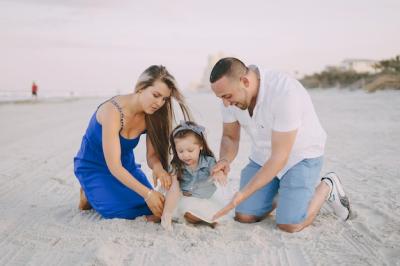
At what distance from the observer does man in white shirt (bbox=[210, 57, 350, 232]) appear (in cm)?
369

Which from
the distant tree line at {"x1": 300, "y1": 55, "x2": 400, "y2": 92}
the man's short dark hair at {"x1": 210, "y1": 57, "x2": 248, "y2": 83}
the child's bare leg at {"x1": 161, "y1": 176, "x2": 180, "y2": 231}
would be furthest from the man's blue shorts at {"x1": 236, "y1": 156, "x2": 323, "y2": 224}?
the distant tree line at {"x1": 300, "y1": 55, "x2": 400, "y2": 92}

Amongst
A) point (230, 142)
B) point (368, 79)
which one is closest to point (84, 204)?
point (230, 142)

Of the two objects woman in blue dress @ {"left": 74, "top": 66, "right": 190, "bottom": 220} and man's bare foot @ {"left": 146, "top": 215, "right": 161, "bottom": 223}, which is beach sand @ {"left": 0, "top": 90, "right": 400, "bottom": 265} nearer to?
man's bare foot @ {"left": 146, "top": 215, "right": 161, "bottom": 223}

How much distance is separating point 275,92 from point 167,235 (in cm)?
143

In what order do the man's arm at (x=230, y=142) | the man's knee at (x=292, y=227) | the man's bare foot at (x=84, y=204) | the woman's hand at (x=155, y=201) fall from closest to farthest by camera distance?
the man's knee at (x=292, y=227)
the woman's hand at (x=155, y=201)
the man's arm at (x=230, y=142)
the man's bare foot at (x=84, y=204)

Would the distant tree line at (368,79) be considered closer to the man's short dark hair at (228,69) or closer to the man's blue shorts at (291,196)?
the man's blue shorts at (291,196)

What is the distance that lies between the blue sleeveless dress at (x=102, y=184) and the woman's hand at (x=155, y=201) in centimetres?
38

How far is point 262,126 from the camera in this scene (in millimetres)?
4039

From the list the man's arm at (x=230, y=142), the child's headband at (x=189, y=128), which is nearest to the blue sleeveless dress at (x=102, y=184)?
the child's headband at (x=189, y=128)

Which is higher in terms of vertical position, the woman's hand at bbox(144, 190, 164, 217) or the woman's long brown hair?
the woman's long brown hair

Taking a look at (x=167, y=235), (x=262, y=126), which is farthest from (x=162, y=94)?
(x=167, y=235)

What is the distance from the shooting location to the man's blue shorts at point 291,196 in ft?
12.8

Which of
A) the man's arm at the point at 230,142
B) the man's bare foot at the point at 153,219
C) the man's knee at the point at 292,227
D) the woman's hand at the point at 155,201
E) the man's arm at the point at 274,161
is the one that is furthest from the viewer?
the man's arm at the point at 230,142

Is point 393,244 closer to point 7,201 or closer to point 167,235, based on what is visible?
point 167,235
